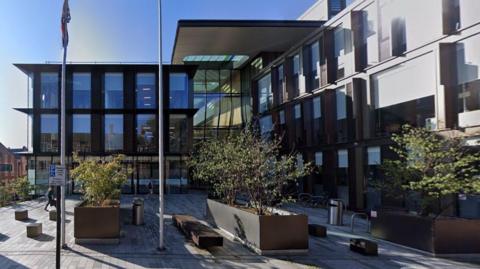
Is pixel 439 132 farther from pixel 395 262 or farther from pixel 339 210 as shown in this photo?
pixel 395 262

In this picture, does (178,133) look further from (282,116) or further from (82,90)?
(282,116)

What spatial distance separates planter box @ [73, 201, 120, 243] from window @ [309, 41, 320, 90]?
17.0 m

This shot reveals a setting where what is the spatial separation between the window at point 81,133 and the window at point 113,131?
1.31 meters

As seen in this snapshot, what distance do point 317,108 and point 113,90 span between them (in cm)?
1702

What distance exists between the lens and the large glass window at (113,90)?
120ft

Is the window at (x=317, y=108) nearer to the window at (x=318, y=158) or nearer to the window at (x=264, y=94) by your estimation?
the window at (x=318, y=158)

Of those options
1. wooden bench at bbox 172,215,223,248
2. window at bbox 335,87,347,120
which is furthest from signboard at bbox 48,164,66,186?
window at bbox 335,87,347,120

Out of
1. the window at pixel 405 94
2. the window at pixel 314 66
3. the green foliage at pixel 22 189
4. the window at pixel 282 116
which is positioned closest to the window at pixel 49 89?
the green foliage at pixel 22 189

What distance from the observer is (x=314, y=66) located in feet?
91.3

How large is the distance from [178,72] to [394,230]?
26.5m

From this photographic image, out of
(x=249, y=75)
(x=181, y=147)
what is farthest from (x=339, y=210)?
(x=249, y=75)

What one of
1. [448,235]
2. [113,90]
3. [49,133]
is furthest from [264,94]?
[448,235]

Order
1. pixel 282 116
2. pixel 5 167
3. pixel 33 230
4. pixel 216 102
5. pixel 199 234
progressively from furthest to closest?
pixel 5 167 < pixel 216 102 < pixel 282 116 < pixel 33 230 < pixel 199 234

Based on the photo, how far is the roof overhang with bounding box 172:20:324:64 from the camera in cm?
3203
